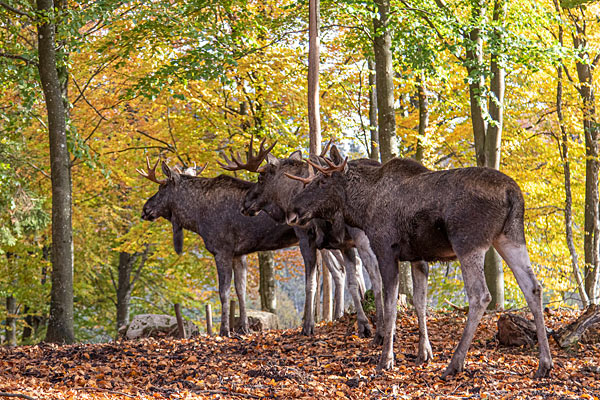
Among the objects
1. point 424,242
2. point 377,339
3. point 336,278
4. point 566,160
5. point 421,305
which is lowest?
point 377,339

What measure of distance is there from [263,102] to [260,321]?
25.1 ft

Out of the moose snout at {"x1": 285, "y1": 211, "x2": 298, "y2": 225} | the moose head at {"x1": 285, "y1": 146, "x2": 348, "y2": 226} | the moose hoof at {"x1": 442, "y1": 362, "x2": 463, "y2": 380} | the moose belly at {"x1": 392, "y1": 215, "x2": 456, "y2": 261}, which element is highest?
the moose head at {"x1": 285, "y1": 146, "x2": 348, "y2": 226}

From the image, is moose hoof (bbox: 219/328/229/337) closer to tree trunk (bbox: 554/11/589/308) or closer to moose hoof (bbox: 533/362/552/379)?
moose hoof (bbox: 533/362/552/379)

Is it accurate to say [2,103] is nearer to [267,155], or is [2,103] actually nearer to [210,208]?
[210,208]

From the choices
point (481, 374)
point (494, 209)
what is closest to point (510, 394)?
point (481, 374)

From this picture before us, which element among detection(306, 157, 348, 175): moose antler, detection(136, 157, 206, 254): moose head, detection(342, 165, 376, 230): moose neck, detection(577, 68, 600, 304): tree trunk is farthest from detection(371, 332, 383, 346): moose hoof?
detection(577, 68, 600, 304): tree trunk

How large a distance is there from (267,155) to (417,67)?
4910mm

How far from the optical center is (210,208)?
12.1 metres

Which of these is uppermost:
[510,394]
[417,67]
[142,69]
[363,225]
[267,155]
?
[142,69]

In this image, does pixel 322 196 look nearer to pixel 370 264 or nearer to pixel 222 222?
pixel 370 264

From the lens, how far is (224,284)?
11.6 meters

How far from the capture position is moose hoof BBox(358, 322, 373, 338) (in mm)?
9945

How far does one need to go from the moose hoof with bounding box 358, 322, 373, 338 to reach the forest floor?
15 centimetres

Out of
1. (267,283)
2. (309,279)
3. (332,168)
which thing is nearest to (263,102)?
(267,283)
